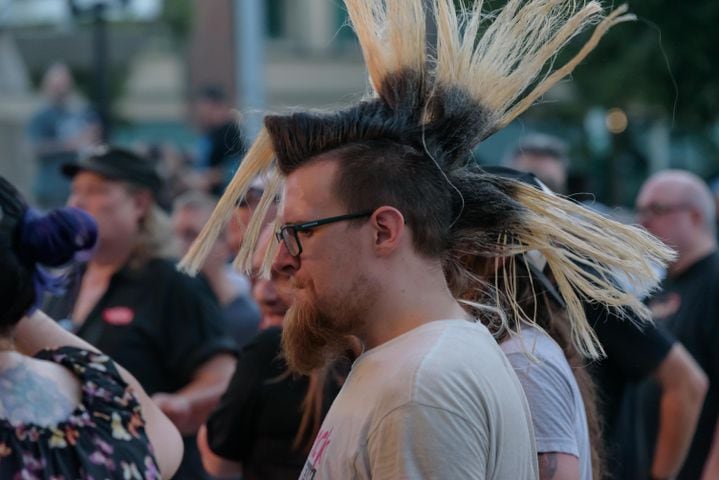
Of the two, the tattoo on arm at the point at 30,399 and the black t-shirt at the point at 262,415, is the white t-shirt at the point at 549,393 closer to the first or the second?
the tattoo on arm at the point at 30,399

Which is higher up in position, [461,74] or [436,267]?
[461,74]

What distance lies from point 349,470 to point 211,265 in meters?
4.44

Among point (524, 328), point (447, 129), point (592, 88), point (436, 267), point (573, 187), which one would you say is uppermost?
point (447, 129)

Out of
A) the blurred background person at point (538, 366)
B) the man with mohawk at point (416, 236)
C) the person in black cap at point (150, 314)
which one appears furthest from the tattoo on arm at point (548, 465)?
the person in black cap at point (150, 314)

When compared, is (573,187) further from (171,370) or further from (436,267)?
(436,267)

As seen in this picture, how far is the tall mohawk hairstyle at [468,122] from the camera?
102 inches

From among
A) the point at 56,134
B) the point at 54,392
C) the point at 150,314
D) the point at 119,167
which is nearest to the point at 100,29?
the point at 56,134

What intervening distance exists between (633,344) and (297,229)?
7.81 feet

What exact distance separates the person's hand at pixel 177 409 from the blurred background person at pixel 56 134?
6.76 metres

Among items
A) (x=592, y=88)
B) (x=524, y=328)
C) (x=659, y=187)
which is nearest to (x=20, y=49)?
(x=592, y=88)

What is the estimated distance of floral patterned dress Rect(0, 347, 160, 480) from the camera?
2.61 meters

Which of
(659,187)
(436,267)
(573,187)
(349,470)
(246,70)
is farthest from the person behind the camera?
(246,70)

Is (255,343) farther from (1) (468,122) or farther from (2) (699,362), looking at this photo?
(2) (699,362)

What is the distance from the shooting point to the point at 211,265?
6699 mm
